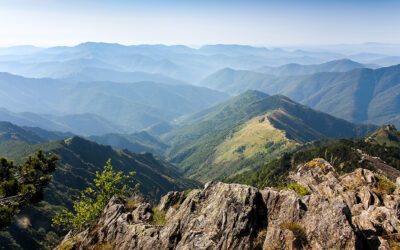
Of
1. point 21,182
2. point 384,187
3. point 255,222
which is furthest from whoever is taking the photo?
point 21,182

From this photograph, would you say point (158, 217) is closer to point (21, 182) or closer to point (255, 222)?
point (255, 222)

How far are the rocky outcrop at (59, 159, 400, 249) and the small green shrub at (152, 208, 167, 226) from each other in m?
0.17

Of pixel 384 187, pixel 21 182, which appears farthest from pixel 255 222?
pixel 21 182

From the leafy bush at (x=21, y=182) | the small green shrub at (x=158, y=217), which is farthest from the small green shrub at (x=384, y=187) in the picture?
the leafy bush at (x=21, y=182)

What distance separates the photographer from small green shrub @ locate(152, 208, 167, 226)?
58903 millimetres

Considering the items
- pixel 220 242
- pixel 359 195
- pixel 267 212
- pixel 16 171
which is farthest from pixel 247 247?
pixel 16 171

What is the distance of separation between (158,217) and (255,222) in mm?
20823

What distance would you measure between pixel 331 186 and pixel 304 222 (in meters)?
26.6

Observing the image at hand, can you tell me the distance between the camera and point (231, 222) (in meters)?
46.8

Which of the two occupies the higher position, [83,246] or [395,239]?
[395,239]

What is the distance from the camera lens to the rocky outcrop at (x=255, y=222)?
136 feet

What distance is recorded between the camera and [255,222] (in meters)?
46.5

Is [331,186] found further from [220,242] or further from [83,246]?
[83,246]

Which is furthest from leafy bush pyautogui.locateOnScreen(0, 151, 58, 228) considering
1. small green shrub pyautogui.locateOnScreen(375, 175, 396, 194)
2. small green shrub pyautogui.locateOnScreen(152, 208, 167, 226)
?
small green shrub pyautogui.locateOnScreen(375, 175, 396, 194)
